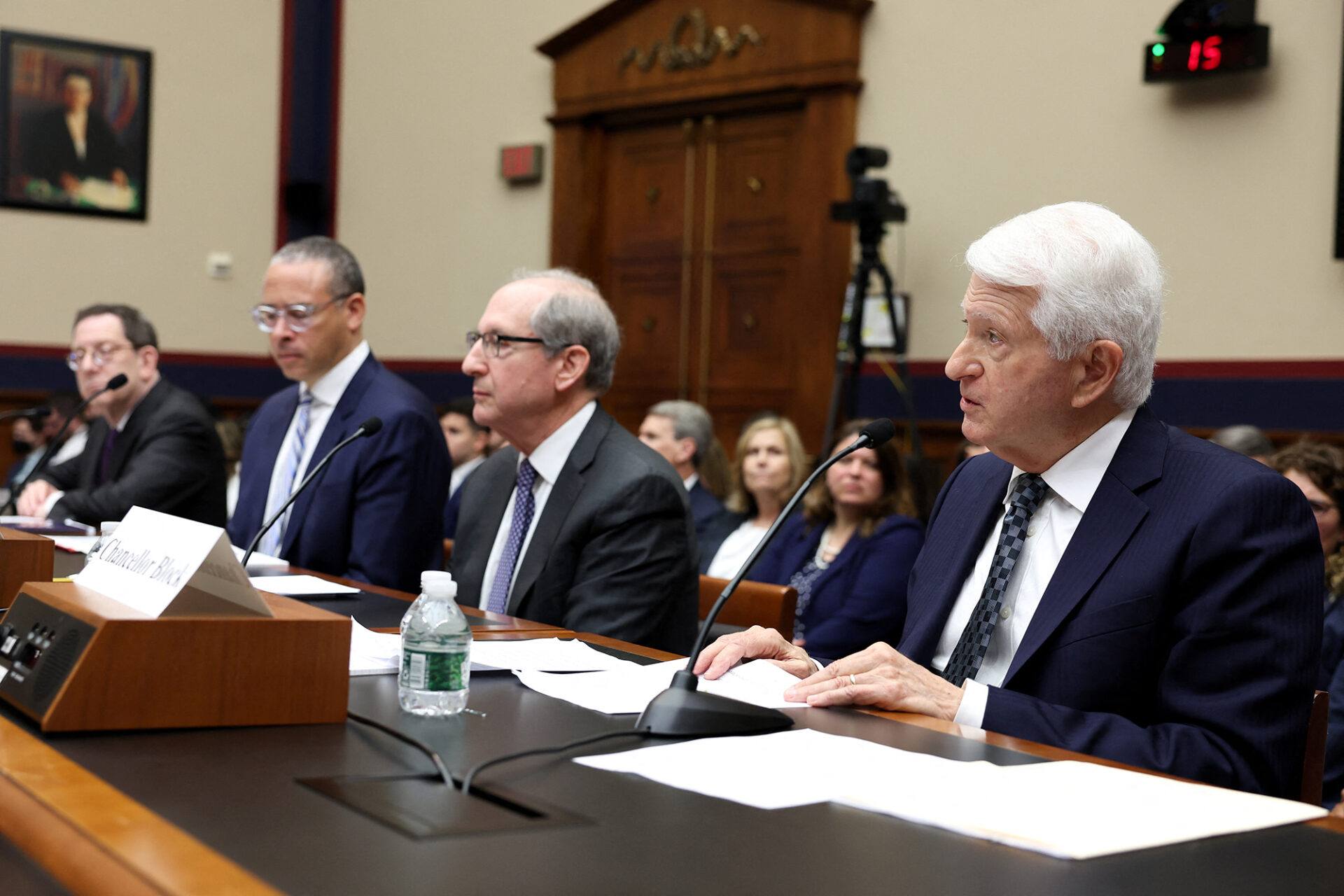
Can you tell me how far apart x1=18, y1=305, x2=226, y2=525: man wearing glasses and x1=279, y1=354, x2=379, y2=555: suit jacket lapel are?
73 centimetres

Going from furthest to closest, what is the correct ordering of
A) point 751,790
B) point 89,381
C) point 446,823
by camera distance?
point 89,381, point 751,790, point 446,823

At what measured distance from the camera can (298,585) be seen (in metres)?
2.35

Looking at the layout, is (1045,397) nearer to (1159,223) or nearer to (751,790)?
(751,790)

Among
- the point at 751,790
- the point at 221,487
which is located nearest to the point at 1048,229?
the point at 751,790

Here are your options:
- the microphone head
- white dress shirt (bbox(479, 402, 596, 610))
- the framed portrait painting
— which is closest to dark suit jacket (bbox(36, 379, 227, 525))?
white dress shirt (bbox(479, 402, 596, 610))

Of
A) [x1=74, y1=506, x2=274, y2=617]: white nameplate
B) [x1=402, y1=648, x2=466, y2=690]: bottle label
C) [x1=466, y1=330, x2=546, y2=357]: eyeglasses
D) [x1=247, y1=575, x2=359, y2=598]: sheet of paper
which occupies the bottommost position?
[x1=247, y1=575, x2=359, y2=598]: sheet of paper

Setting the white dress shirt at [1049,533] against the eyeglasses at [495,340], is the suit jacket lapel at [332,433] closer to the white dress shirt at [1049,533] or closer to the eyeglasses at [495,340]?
the eyeglasses at [495,340]

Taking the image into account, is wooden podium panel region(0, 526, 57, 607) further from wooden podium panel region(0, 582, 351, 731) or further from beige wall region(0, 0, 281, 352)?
beige wall region(0, 0, 281, 352)

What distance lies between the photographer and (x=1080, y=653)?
1638 mm

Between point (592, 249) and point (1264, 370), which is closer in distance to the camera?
point (1264, 370)

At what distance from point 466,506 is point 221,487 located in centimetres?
141

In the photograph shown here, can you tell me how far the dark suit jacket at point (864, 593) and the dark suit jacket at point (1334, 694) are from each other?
1175 millimetres

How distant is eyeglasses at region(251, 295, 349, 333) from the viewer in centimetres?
339


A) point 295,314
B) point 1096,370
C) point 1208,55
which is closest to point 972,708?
point 1096,370
